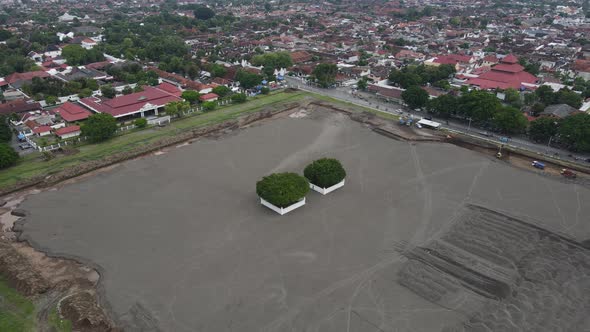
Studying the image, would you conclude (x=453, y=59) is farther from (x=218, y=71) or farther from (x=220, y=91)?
(x=220, y=91)

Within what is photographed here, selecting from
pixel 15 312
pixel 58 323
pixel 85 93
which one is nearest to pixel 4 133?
pixel 85 93

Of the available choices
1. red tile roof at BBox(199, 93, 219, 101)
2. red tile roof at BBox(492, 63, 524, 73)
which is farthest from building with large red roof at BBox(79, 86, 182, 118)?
red tile roof at BBox(492, 63, 524, 73)

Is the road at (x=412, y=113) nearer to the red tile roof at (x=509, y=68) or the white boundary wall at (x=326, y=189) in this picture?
the red tile roof at (x=509, y=68)

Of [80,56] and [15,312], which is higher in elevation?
[15,312]

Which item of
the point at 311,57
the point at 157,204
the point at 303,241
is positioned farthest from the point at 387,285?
the point at 311,57

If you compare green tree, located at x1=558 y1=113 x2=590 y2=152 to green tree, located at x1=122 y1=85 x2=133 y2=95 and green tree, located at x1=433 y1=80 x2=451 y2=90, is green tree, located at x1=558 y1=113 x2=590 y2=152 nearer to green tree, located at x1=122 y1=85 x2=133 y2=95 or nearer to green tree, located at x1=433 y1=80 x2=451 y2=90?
green tree, located at x1=433 y1=80 x2=451 y2=90
